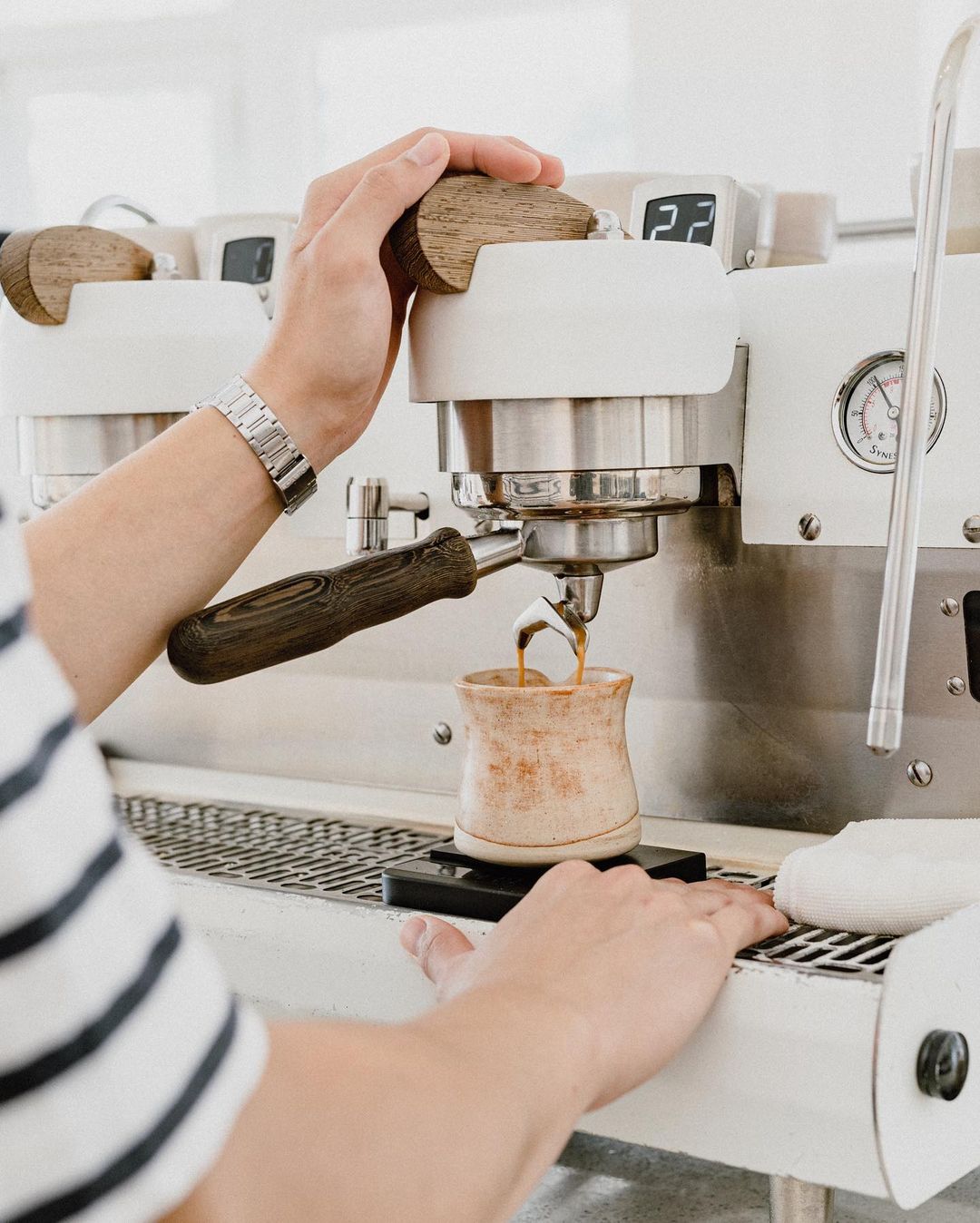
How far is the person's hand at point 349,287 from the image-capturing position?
0.58 meters

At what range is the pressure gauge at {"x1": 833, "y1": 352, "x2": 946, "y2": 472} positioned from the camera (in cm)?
61

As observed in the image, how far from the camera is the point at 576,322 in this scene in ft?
1.82

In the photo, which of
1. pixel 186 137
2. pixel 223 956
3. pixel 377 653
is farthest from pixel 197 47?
pixel 223 956

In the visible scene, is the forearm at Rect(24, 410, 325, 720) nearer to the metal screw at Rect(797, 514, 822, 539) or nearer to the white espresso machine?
the white espresso machine

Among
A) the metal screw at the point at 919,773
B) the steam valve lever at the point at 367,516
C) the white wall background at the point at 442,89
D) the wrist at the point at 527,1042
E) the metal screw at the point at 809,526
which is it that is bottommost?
the metal screw at the point at 919,773

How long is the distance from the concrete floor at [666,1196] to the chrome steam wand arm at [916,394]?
27 cm

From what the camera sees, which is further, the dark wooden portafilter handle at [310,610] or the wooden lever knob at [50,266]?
the wooden lever knob at [50,266]

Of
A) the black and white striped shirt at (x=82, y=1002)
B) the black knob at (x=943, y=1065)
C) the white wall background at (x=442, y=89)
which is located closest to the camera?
the black and white striped shirt at (x=82, y=1002)

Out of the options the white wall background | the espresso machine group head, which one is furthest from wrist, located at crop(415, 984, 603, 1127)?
the white wall background

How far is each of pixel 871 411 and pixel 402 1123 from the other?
41cm

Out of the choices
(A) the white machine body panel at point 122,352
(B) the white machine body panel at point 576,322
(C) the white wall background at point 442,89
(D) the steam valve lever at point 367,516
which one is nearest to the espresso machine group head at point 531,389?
(B) the white machine body panel at point 576,322

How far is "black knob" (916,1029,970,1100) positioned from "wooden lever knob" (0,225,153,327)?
551mm

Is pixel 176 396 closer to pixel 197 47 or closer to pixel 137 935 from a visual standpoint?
pixel 137 935

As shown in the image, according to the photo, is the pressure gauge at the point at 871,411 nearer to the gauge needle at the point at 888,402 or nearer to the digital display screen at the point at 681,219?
the gauge needle at the point at 888,402
